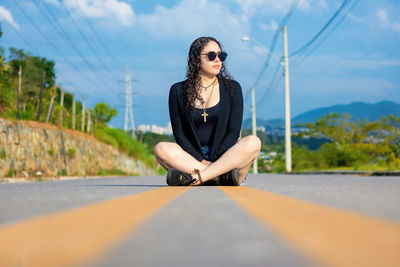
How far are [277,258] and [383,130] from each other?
154ft

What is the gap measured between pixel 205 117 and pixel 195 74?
704 millimetres

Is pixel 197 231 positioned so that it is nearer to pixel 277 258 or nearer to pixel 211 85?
pixel 277 258

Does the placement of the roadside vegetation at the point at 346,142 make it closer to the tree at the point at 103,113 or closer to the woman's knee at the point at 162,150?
the tree at the point at 103,113

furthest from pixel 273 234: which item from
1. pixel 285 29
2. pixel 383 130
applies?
pixel 383 130

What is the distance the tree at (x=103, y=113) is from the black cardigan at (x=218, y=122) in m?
28.7

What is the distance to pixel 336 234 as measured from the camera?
196cm

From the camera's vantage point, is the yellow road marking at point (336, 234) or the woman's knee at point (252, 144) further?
the woman's knee at point (252, 144)

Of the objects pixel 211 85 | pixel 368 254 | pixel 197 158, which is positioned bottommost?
pixel 368 254

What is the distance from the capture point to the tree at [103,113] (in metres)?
35.5

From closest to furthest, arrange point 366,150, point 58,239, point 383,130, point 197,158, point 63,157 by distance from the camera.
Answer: point 58,239
point 197,158
point 63,157
point 366,150
point 383,130

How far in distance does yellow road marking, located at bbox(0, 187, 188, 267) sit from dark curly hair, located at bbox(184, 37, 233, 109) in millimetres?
4073

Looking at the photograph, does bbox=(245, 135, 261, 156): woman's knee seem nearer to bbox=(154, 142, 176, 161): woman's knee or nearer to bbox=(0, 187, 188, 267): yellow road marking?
bbox=(154, 142, 176, 161): woman's knee

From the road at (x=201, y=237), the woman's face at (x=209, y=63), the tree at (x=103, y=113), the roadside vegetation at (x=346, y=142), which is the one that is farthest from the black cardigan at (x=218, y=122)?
the tree at (x=103, y=113)

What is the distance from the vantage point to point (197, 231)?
203cm
